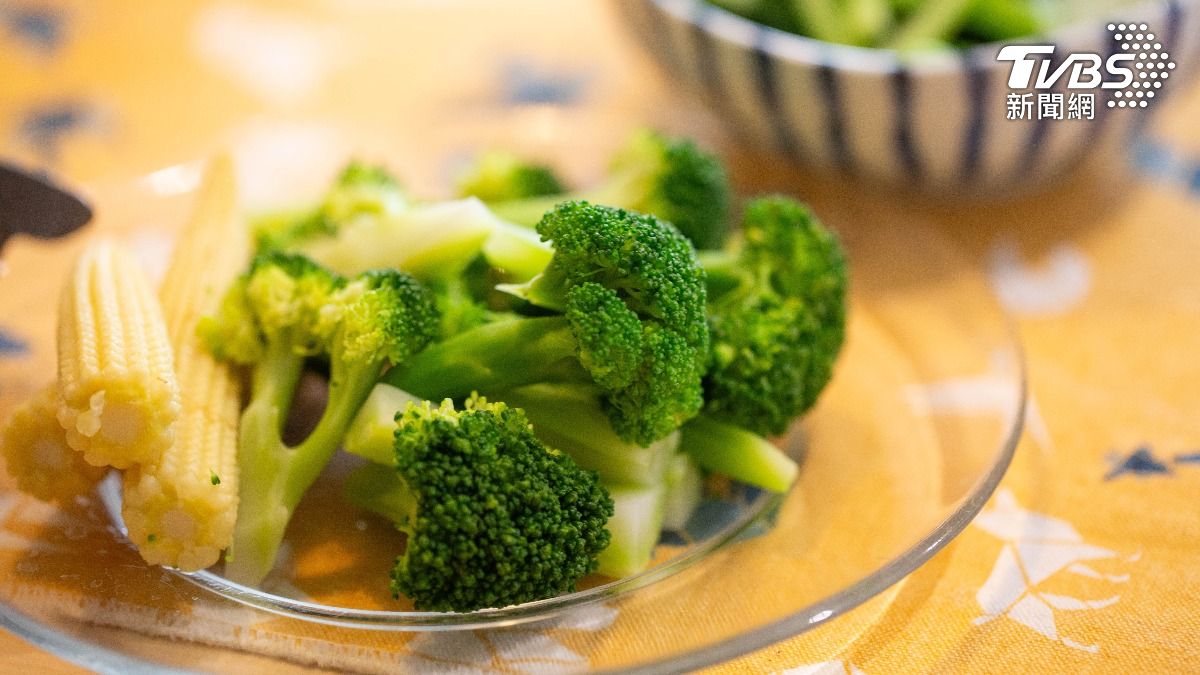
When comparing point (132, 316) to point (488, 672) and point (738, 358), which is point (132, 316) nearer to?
point (488, 672)

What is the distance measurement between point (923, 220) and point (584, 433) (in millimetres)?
885

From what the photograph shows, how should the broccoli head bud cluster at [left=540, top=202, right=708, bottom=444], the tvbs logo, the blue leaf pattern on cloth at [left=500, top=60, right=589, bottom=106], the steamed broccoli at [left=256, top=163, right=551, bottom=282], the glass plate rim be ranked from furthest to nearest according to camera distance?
the blue leaf pattern on cloth at [left=500, top=60, right=589, bottom=106], the tvbs logo, the steamed broccoli at [left=256, top=163, right=551, bottom=282], the broccoli head bud cluster at [left=540, top=202, right=708, bottom=444], the glass plate rim

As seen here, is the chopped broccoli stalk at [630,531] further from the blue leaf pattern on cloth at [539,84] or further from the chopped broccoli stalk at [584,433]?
the blue leaf pattern on cloth at [539,84]

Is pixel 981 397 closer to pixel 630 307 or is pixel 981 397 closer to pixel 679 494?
pixel 679 494

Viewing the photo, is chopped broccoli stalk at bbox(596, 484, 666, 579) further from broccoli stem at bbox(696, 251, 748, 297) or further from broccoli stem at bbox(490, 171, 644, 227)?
broccoli stem at bbox(490, 171, 644, 227)

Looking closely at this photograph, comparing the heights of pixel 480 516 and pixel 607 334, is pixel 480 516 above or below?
below

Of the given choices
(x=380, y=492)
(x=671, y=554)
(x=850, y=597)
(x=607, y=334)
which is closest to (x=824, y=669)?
(x=850, y=597)

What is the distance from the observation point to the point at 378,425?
1230 mm

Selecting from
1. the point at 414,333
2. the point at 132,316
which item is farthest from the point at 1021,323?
the point at 132,316

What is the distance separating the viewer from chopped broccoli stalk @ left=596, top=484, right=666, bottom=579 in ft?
4.10

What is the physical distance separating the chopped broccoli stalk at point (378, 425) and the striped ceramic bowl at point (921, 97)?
97 cm

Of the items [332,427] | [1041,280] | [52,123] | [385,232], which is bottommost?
[1041,280]

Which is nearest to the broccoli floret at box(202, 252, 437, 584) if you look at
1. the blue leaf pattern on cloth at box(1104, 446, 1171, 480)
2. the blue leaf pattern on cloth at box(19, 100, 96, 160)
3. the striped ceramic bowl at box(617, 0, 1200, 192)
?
the striped ceramic bowl at box(617, 0, 1200, 192)

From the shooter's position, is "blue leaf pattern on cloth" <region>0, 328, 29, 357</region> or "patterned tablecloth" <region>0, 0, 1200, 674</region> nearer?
"patterned tablecloth" <region>0, 0, 1200, 674</region>
